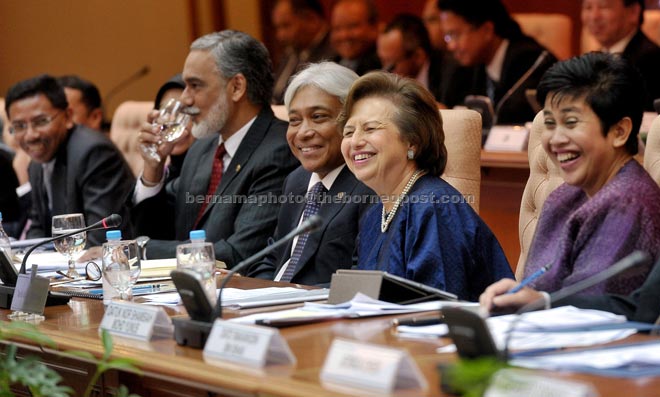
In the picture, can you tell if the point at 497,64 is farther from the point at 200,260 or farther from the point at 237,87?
the point at 200,260

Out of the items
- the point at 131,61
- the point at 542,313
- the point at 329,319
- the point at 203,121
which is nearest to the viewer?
the point at 542,313

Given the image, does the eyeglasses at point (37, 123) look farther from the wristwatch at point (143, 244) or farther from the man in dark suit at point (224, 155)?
the wristwatch at point (143, 244)

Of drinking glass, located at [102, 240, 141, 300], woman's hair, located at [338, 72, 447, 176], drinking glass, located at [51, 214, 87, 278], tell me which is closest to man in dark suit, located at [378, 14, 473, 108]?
drinking glass, located at [51, 214, 87, 278]

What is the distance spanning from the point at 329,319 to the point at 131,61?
23.8 feet

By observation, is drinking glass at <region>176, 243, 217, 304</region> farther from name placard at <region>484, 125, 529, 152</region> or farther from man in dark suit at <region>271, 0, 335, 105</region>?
man in dark suit at <region>271, 0, 335, 105</region>

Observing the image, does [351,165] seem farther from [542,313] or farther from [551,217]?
[542,313]

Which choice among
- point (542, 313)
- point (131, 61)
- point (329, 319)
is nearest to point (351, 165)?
point (329, 319)

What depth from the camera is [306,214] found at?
3.63 m

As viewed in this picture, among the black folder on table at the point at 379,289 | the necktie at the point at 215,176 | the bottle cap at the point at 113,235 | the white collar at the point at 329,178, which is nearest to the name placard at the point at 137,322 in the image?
the black folder on table at the point at 379,289

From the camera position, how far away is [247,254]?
13.0 feet

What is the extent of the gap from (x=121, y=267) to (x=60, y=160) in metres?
2.23

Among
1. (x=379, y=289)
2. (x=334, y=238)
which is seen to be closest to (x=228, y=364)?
(x=379, y=289)

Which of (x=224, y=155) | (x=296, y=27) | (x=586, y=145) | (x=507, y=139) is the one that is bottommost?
(x=507, y=139)

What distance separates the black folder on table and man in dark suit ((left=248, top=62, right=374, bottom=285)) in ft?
2.29
